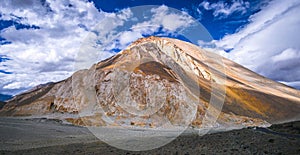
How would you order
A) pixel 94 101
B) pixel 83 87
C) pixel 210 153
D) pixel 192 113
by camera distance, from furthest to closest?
pixel 83 87 < pixel 94 101 < pixel 192 113 < pixel 210 153

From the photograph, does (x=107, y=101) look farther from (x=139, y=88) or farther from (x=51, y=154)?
(x=51, y=154)

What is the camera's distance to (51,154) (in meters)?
17.2

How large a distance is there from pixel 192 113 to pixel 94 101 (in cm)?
2761

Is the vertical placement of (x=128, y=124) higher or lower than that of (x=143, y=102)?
lower

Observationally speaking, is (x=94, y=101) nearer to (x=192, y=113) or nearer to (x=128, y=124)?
(x=128, y=124)

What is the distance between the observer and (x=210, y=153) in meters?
14.6

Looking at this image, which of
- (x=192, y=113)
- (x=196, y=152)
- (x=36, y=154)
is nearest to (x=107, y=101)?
(x=192, y=113)

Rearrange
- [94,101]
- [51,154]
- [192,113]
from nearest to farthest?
[51,154] → [192,113] → [94,101]

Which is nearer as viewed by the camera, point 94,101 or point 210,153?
point 210,153

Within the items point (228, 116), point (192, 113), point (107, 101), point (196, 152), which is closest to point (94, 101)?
point (107, 101)

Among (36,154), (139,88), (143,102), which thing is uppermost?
(139,88)

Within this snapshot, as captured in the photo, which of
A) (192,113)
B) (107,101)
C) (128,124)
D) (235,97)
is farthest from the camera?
(235,97)

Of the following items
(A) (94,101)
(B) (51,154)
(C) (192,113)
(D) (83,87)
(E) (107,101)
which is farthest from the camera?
(D) (83,87)

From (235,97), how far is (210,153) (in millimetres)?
81739
